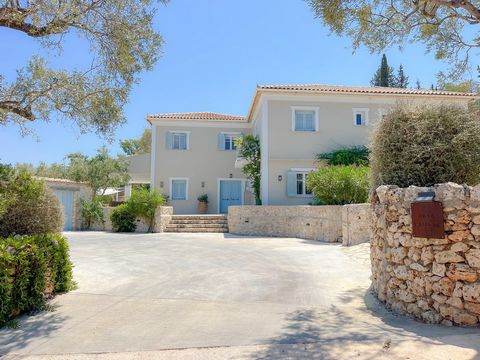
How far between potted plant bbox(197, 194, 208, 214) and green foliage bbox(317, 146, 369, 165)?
8.48 metres

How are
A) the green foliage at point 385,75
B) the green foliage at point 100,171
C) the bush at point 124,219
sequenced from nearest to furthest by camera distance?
the bush at point 124,219 < the green foliage at point 100,171 < the green foliage at point 385,75

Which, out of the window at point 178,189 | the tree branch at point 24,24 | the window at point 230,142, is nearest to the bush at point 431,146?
the tree branch at point 24,24

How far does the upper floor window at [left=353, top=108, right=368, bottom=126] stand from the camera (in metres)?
20.8

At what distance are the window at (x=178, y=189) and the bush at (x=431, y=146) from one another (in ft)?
63.3

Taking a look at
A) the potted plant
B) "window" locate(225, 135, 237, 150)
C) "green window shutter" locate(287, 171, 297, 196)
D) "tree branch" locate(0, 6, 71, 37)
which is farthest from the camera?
"window" locate(225, 135, 237, 150)

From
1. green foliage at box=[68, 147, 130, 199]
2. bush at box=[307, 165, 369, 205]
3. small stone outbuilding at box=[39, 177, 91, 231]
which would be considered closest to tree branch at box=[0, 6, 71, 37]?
bush at box=[307, 165, 369, 205]

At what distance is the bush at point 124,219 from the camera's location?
781 inches

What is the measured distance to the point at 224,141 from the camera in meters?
25.7

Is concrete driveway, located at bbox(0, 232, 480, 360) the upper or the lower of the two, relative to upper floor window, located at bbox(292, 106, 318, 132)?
lower

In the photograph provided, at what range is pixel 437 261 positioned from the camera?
17.8ft

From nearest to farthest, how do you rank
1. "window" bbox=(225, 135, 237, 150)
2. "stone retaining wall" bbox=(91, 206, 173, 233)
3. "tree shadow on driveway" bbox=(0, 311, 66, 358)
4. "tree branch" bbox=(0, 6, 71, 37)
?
"tree shadow on driveway" bbox=(0, 311, 66, 358)
"tree branch" bbox=(0, 6, 71, 37)
"stone retaining wall" bbox=(91, 206, 173, 233)
"window" bbox=(225, 135, 237, 150)

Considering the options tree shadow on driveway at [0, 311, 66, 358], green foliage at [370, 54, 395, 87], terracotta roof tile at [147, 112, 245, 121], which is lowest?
tree shadow on driveway at [0, 311, 66, 358]

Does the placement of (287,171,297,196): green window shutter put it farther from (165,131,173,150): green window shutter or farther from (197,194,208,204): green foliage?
(165,131,173,150): green window shutter

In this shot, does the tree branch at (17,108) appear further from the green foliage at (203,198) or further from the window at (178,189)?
the window at (178,189)
